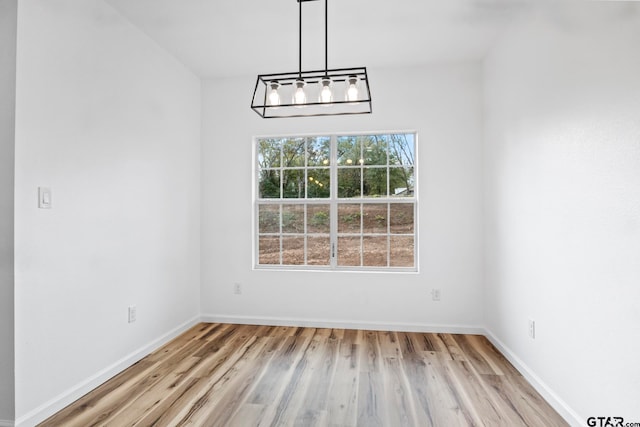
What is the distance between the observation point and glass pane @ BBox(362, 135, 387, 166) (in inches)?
151

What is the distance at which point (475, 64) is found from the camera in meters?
3.61

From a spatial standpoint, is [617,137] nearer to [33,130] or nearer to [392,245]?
[392,245]

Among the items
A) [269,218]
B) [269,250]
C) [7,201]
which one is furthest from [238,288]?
[7,201]

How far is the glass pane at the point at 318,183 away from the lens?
3949mm

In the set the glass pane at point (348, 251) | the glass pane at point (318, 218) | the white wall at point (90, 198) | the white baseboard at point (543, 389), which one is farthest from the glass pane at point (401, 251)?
the white wall at point (90, 198)

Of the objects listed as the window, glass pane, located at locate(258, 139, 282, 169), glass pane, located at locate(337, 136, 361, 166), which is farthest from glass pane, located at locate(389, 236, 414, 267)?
glass pane, located at locate(258, 139, 282, 169)

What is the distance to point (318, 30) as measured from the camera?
2.95m

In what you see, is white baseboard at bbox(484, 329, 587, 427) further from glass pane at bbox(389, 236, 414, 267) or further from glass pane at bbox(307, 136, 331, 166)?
glass pane at bbox(307, 136, 331, 166)

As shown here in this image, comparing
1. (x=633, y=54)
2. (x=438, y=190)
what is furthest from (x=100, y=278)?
(x=633, y=54)

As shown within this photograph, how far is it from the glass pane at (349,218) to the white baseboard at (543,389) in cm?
175

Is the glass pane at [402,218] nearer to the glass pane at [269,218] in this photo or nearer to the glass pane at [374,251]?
the glass pane at [374,251]

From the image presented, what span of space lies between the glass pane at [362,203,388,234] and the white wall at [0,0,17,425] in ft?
9.67

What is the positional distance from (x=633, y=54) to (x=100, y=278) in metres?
3.37

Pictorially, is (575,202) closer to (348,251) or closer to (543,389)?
(543,389)
